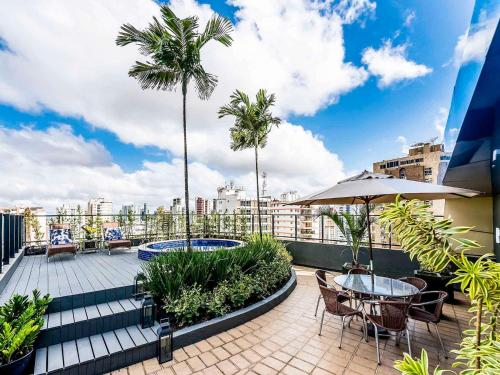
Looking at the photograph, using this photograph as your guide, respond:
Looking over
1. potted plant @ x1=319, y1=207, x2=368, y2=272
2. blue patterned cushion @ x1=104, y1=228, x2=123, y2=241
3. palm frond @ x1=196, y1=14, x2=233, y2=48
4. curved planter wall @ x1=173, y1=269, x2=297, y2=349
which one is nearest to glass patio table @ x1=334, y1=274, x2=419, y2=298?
curved planter wall @ x1=173, y1=269, x2=297, y2=349

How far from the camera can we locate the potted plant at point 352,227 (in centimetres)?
576

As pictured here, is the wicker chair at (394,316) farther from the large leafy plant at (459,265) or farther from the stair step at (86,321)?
the stair step at (86,321)

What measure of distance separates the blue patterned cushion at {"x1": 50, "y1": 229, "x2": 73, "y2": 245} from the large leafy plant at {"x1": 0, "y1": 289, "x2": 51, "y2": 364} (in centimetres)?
488

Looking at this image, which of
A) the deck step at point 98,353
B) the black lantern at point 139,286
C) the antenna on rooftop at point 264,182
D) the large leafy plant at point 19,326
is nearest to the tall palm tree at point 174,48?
the black lantern at point 139,286

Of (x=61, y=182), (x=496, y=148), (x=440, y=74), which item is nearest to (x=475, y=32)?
(x=496, y=148)

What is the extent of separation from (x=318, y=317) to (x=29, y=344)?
12.4 feet

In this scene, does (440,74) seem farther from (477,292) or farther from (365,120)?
(477,292)

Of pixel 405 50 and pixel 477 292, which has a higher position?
pixel 405 50

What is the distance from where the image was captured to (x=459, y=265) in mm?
1106

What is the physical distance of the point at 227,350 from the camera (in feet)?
9.71

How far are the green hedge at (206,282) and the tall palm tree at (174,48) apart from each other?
3.33 ft

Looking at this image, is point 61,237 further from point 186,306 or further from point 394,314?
point 394,314

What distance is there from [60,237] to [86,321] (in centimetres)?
523

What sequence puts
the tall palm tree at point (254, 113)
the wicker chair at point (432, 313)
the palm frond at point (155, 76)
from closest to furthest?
1. the wicker chair at point (432, 313)
2. the palm frond at point (155, 76)
3. the tall palm tree at point (254, 113)
